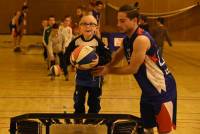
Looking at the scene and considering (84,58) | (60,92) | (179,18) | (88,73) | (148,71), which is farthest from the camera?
(179,18)

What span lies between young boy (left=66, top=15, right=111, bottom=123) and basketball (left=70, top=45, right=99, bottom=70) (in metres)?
0.61

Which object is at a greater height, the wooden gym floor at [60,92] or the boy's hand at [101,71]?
the boy's hand at [101,71]

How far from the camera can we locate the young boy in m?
6.11

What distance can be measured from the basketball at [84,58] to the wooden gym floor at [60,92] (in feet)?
6.23

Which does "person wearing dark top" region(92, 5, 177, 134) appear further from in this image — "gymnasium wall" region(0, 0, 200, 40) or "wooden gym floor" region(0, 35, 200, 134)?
"gymnasium wall" region(0, 0, 200, 40)

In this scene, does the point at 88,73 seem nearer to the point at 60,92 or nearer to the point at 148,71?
the point at 148,71

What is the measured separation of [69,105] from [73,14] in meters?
16.9

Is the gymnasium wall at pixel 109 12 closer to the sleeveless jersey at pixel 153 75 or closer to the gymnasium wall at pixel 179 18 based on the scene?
the gymnasium wall at pixel 179 18

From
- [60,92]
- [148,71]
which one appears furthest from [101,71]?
[60,92]

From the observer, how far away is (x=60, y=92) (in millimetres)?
9961

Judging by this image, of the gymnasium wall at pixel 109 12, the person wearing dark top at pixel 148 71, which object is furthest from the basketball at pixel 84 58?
the gymnasium wall at pixel 109 12

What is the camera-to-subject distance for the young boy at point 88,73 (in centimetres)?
611

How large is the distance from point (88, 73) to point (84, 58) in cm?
79

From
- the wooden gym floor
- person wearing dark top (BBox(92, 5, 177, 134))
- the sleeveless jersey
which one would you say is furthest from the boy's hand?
the wooden gym floor
